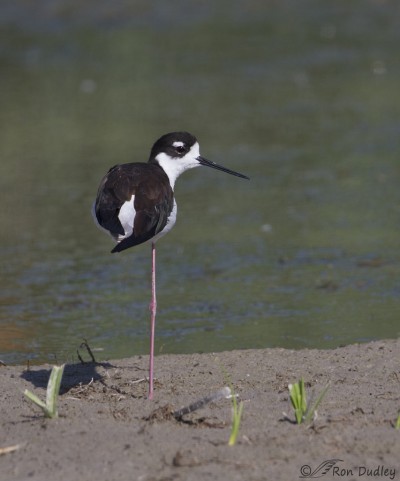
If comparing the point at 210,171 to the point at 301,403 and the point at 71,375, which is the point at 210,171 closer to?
the point at 71,375

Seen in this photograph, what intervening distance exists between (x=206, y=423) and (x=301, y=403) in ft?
1.26

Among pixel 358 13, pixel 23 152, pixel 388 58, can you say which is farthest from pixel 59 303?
pixel 358 13

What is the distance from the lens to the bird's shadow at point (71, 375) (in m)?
5.23

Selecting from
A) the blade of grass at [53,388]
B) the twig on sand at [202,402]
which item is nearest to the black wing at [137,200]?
the blade of grass at [53,388]

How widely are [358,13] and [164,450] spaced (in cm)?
1365

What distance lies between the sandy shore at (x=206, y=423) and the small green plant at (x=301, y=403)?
40 mm

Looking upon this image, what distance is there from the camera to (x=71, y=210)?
9.16 metres

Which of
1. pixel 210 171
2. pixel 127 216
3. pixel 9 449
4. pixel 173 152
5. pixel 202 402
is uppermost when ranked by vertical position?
pixel 210 171

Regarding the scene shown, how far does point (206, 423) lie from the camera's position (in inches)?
168

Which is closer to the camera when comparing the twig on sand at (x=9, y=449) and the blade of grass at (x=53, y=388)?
the twig on sand at (x=9, y=449)

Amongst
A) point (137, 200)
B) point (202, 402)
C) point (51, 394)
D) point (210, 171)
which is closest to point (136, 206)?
point (137, 200)

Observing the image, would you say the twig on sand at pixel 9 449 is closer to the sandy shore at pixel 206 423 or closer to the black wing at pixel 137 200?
the sandy shore at pixel 206 423

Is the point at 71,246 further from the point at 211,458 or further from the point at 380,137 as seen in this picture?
the point at 211,458

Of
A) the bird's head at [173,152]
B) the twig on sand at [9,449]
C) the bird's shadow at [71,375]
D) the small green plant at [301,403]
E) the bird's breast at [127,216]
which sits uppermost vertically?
the bird's head at [173,152]
